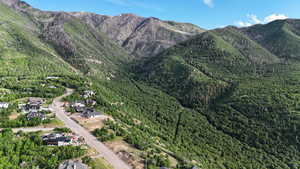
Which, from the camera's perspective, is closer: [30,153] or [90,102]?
[30,153]

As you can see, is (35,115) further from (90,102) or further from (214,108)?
(214,108)

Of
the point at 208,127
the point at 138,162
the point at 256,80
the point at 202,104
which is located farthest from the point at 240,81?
the point at 138,162

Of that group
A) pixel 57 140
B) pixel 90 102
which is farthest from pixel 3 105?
pixel 57 140

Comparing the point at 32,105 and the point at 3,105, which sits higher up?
the point at 32,105

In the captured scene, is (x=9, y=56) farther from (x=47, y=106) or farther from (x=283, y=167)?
(x=283, y=167)

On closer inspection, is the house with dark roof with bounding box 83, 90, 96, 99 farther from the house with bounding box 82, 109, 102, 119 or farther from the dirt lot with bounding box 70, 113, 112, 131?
the dirt lot with bounding box 70, 113, 112, 131
